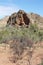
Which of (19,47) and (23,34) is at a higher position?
(19,47)

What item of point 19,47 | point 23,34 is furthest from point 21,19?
point 19,47

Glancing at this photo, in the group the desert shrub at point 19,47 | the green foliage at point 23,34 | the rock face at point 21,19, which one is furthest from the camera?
the rock face at point 21,19

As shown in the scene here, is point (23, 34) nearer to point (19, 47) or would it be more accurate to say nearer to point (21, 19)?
point (19, 47)

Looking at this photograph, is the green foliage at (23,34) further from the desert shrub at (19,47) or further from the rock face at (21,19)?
the rock face at (21,19)

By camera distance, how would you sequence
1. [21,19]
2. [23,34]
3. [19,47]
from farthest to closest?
[21,19], [23,34], [19,47]

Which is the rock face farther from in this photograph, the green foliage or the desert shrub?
the desert shrub

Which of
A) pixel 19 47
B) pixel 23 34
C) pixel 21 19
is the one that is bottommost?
pixel 23 34

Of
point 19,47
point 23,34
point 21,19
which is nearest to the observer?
point 19,47

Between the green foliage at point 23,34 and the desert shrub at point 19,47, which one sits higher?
the desert shrub at point 19,47

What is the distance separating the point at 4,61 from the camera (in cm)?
1144

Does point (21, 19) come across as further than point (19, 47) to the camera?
Yes

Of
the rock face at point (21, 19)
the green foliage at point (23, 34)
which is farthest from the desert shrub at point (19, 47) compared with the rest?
the rock face at point (21, 19)

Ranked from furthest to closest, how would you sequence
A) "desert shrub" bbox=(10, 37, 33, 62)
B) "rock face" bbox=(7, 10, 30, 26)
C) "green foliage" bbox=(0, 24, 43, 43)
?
"rock face" bbox=(7, 10, 30, 26) → "green foliage" bbox=(0, 24, 43, 43) → "desert shrub" bbox=(10, 37, 33, 62)

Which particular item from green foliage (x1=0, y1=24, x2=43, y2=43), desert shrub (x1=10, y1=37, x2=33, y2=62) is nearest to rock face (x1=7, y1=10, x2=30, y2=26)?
green foliage (x1=0, y1=24, x2=43, y2=43)
